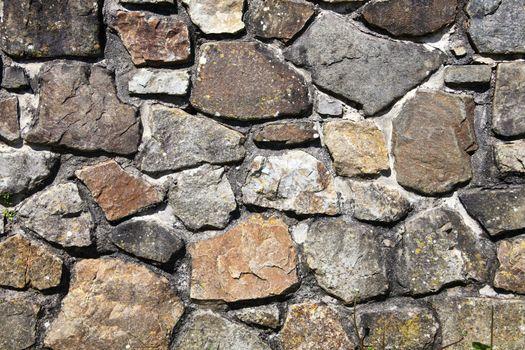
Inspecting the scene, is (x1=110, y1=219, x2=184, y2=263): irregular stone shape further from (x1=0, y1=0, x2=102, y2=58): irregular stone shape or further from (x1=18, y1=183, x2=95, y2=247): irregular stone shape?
(x1=0, y1=0, x2=102, y2=58): irregular stone shape

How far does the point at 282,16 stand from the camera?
204 cm

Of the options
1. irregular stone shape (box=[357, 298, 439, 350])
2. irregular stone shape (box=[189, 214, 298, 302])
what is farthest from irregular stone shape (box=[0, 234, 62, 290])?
irregular stone shape (box=[357, 298, 439, 350])

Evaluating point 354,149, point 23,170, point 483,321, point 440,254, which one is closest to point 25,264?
point 23,170

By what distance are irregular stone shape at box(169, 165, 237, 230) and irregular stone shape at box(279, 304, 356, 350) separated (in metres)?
0.41

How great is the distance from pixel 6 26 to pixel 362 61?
114 cm

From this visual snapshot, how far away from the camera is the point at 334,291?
6.67 ft

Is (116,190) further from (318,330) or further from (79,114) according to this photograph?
(318,330)

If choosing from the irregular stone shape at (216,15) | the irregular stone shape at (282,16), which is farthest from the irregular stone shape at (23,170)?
the irregular stone shape at (282,16)

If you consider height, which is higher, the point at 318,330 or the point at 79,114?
the point at 79,114

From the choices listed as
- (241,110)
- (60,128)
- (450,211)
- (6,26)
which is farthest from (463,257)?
(6,26)

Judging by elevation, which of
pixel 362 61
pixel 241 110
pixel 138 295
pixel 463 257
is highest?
pixel 362 61

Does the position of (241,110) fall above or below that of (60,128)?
above

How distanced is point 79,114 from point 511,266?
145 cm

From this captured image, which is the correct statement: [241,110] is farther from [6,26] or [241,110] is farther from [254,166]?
[6,26]
